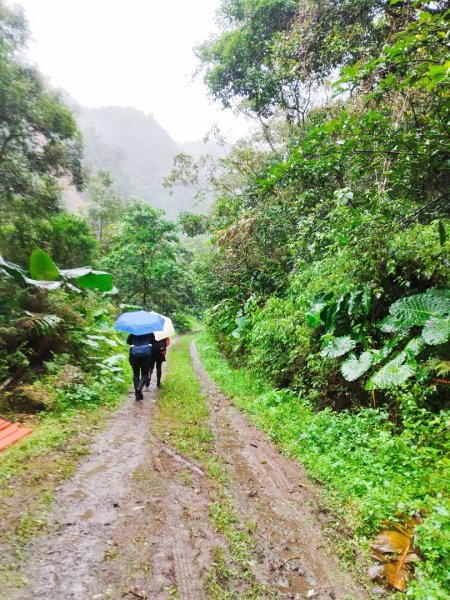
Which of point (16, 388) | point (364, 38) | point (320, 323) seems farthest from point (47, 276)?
point (364, 38)

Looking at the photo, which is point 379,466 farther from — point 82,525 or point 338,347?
point 82,525

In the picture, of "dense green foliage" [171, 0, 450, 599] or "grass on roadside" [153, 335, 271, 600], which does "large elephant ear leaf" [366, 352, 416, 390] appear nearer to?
"dense green foliage" [171, 0, 450, 599]

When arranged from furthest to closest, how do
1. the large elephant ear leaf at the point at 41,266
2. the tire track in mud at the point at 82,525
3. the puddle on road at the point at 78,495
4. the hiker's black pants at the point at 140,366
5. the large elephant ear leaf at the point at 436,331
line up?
the large elephant ear leaf at the point at 41,266
the hiker's black pants at the point at 140,366
the large elephant ear leaf at the point at 436,331
the puddle on road at the point at 78,495
the tire track in mud at the point at 82,525

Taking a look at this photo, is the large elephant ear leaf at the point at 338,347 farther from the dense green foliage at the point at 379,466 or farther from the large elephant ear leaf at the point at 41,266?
the large elephant ear leaf at the point at 41,266

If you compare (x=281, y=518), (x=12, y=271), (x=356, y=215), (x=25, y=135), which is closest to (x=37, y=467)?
(x=281, y=518)

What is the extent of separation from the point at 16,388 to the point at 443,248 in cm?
731

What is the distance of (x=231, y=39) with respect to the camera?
42.9 feet

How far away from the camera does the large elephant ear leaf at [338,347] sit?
583 cm

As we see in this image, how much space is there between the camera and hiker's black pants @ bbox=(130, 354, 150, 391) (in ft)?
25.2

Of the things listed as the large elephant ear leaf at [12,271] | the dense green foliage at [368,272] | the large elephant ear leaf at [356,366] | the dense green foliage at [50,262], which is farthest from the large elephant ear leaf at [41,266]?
the large elephant ear leaf at [356,366]

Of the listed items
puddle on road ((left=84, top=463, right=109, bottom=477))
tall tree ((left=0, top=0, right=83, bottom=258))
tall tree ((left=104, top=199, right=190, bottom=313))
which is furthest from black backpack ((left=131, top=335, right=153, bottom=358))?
tall tree ((left=104, top=199, right=190, bottom=313))

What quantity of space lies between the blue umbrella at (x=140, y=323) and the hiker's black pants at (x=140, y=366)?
82cm

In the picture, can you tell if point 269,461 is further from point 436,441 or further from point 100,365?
point 100,365

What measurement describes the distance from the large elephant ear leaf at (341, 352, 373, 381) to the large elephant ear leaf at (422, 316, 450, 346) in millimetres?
974
